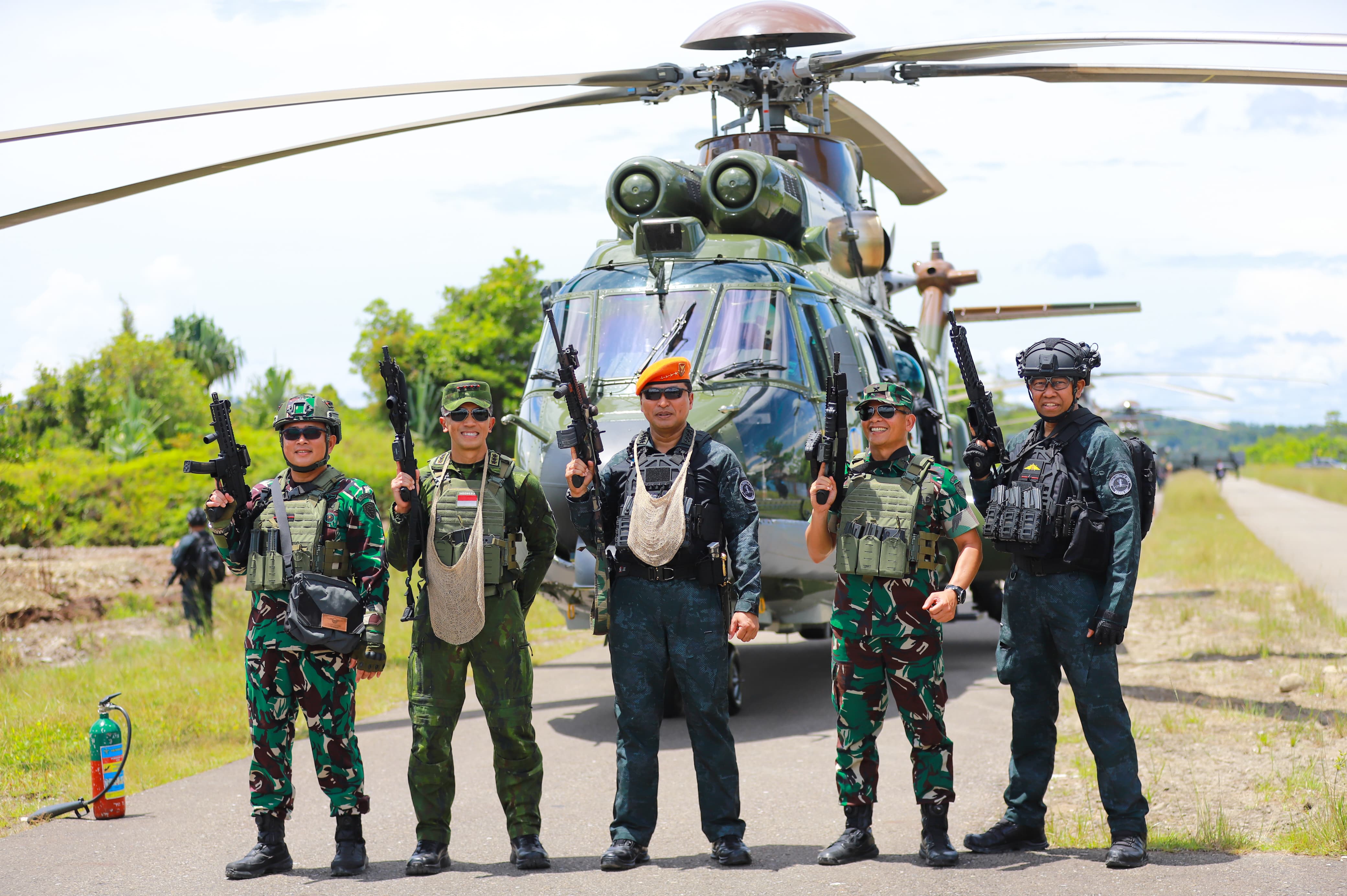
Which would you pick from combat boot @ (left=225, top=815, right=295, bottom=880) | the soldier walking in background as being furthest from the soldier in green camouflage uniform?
the soldier walking in background

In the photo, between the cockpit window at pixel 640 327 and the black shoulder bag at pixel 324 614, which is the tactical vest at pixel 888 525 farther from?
the cockpit window at pixel 640 327

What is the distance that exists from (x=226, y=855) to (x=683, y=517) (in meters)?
2.55

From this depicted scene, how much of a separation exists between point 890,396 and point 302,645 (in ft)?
8.61

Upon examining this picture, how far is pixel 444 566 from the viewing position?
16.6ft

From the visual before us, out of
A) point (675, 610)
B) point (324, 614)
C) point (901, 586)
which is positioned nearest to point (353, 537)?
point (324, 614)

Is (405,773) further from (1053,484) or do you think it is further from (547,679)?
(1053,484)

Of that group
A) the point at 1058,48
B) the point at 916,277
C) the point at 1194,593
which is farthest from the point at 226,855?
the point at 1194,593

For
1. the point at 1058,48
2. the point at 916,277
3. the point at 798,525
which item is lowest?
the point at 798,525

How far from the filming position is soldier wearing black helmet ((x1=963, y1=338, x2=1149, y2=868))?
4879 mm

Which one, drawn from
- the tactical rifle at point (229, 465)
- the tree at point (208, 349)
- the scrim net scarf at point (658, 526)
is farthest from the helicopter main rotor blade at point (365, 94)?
the tree at point (208, 349)

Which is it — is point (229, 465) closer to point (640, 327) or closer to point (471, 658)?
point (471, 658)

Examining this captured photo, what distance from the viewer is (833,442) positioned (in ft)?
16.7

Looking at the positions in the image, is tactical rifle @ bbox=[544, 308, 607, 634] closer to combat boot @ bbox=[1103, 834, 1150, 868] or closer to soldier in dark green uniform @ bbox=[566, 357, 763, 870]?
soldier in dark green uniform @ bbox=[566, 357, 763, 870]

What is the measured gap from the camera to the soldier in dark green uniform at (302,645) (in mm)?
5016
